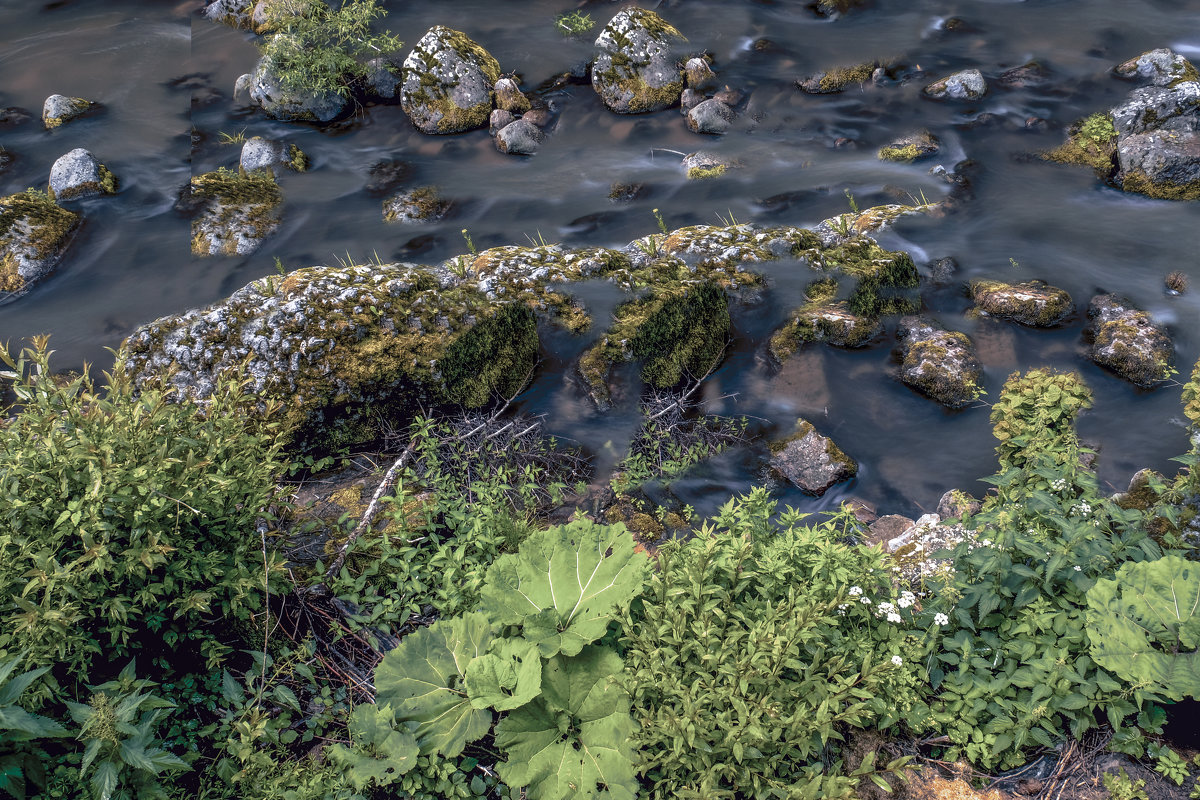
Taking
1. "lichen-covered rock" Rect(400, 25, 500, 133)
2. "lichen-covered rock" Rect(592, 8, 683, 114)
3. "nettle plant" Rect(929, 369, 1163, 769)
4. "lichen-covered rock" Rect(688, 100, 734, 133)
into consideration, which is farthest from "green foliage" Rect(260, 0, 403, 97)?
"nettle plant" Rect(929, 369, 1163, 769)

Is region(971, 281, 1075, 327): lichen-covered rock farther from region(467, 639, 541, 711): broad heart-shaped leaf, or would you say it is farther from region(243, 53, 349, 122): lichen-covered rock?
region(243, 53, 349, 122): lichen-covered rock

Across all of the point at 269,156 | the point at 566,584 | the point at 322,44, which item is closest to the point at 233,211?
the point at 269,156

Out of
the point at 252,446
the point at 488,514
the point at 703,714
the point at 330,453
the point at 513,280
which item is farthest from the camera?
the point at 513,280

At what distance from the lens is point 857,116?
9.25 meters

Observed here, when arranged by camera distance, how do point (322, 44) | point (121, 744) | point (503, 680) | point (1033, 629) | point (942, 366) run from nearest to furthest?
point (121, 744), point (503, 680), point (1033, 629), point (942, 366), point (322, 44)

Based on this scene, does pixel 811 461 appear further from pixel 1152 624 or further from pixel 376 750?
pixel 376 750

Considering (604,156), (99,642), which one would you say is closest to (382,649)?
(99,642)

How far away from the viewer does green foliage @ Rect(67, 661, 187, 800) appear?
8.73 ft

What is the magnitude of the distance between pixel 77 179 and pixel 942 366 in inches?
401

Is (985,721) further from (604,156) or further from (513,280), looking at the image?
(604,156)

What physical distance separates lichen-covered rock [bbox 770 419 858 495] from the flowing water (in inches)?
5.0

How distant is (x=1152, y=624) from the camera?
2.99m

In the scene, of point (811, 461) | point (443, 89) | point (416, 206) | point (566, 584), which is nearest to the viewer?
point (566, 584)

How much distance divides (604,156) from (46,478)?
7.69m
